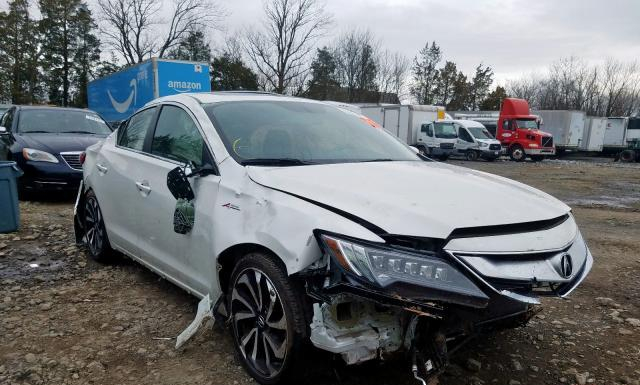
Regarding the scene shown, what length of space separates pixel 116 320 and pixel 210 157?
4.74ft

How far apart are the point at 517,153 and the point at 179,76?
19409mm

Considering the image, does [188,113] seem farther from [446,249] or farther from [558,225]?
→ [558,225]

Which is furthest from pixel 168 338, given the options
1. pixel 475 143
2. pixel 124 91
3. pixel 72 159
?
→ pixel 475 143

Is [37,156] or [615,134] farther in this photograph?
[615,134]

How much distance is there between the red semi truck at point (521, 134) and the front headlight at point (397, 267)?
25778 millimetres

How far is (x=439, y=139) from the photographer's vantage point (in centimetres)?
2486

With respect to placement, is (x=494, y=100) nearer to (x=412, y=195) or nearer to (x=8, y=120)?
(x=8, y=120)

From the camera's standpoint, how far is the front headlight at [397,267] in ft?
6.32

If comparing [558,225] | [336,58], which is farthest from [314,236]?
[336,58]

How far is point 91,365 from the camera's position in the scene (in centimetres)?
278

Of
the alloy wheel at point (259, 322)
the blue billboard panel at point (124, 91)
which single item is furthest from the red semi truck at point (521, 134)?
the alloy wheel at point (259, 322)

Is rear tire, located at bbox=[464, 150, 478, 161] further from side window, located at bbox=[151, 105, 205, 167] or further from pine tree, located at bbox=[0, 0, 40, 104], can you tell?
pine tree, located at bbox=[0, 0, 40, 104]

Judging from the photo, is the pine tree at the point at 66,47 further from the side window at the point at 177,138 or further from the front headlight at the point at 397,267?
the front headlight at the point at 397,267

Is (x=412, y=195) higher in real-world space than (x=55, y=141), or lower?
higher
